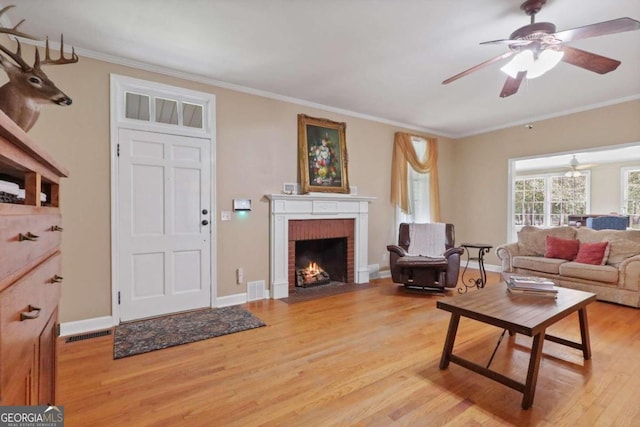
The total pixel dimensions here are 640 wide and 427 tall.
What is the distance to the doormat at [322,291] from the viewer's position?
391 cm

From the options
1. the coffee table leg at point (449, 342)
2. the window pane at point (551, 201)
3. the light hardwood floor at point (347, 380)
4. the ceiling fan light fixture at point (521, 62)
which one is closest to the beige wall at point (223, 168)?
the light hardwood floor at point (347, 380)

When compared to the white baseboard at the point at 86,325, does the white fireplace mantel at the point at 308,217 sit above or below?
above

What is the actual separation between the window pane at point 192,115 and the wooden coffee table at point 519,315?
10.4 feet

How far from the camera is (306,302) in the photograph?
12.3 feet

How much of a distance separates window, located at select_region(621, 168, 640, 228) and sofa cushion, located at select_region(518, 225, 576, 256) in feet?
13.1

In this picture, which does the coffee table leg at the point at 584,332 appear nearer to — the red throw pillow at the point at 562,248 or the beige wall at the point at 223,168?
the red throw pillow at the point at 562,248

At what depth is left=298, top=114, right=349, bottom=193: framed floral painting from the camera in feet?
14.0

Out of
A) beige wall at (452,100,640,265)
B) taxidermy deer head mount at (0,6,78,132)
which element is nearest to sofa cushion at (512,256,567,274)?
beige wall at (452,100,640,265)

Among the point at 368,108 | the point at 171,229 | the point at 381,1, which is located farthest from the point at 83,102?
the point at 368,108

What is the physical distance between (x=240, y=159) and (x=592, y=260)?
469 centimetres

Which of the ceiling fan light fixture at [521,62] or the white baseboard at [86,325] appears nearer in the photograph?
the ceiling fan light fixture at [521,62]

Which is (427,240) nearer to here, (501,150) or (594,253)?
(594,253)

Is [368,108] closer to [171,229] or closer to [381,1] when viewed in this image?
[381,1]

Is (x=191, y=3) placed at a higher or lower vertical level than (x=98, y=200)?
higher
